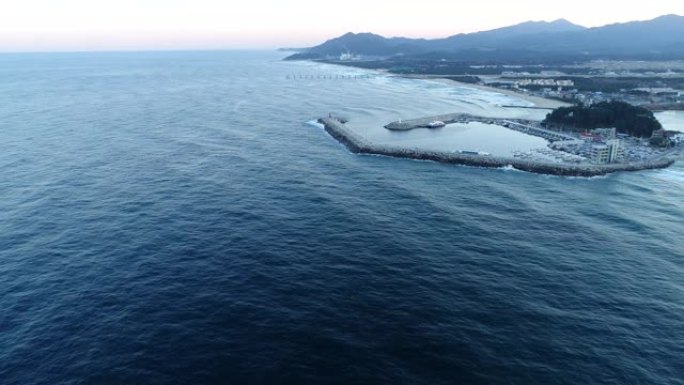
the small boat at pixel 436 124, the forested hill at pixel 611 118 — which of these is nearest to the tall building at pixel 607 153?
the forested hill at pixel 611 118

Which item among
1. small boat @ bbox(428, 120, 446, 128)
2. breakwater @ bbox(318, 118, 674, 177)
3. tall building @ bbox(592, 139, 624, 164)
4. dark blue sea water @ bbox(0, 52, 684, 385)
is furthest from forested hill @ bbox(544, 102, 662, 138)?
small boat @ bbox(428, 120, 446, 128)

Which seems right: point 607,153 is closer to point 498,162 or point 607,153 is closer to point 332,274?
point 498,162

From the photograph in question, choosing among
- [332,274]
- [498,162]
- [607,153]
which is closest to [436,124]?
[498,162]

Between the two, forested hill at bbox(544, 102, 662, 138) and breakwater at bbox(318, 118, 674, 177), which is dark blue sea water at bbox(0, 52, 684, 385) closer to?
Result: breakwater at bbox(318, 118, 674, 177)

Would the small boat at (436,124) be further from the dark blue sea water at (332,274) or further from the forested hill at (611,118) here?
the dark blue sea water at (332,274)

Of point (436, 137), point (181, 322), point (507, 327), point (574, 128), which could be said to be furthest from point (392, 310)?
point (574, 128)

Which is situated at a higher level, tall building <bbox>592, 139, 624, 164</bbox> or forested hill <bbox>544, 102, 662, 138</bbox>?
forested hill <bbox>544, 102, 662, 138</bbox>
